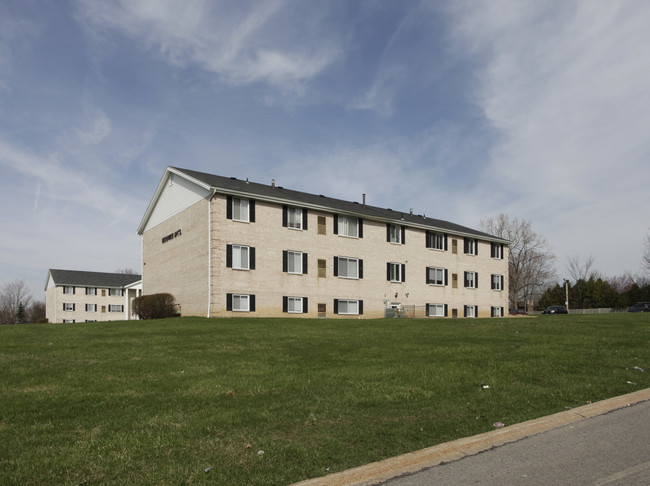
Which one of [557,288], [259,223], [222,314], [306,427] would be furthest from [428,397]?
[557,288]

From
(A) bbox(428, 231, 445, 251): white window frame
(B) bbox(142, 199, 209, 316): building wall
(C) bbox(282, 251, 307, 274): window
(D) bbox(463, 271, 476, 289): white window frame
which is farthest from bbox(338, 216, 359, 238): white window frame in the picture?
(D) bbox(463, 271, 476, 289): white window frame

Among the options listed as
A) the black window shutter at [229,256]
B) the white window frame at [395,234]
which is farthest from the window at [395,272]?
the black window shutter at [229,256]

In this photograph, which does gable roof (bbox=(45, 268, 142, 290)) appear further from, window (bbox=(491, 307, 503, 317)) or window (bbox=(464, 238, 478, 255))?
window (bbox=(491, 307, 503, 317))

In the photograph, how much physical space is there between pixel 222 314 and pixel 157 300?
17.2ft

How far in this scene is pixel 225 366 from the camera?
10.3 metres

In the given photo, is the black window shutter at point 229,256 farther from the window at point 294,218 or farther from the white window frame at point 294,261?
the window at point 294,218

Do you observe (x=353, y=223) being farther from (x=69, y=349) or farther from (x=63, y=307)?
(x=63, y=307)

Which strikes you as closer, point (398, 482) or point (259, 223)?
point (398, 482)

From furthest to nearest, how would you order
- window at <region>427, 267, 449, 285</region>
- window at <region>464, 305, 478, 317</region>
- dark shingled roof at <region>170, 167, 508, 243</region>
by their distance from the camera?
window at <region>464, 305, 478, 317</region> < window at <region>427, 267, 449, 285</region> < dark shingled roof at <region>170, 167, 508, 243</region>

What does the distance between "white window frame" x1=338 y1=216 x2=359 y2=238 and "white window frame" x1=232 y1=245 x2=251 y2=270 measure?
7.21 meters

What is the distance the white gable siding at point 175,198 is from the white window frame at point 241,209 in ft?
5.44

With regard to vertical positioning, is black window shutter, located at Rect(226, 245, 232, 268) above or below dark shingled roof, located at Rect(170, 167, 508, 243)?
below

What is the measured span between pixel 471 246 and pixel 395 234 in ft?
28.9

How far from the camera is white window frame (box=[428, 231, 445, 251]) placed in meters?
38.8
